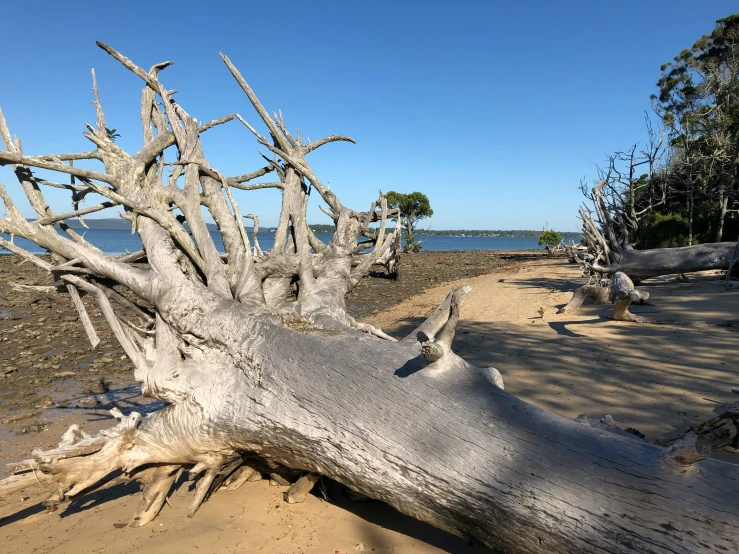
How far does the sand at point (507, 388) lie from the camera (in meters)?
2.70

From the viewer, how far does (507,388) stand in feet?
17.4

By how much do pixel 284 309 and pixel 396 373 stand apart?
1.22m

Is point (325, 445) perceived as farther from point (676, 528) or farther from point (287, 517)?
point (676, 528)

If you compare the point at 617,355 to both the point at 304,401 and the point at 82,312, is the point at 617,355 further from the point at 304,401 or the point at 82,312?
the point at 82,312

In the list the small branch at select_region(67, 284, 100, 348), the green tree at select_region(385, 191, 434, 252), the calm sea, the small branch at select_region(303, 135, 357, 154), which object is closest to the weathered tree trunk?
Answer: the small branch at select_region(303, 135, 357, 154)

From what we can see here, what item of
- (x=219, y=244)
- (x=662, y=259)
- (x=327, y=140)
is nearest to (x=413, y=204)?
(x=219, y=244)

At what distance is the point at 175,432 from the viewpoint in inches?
118

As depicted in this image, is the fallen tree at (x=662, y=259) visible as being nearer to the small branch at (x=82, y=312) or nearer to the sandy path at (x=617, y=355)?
the sandy path at (x=617, y=355)

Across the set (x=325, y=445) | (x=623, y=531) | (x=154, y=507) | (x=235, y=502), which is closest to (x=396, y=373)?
(x=325, y=445)

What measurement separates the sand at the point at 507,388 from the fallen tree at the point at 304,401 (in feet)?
0.73

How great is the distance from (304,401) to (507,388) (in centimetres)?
336

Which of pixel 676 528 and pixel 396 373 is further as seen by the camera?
pixel 396 373

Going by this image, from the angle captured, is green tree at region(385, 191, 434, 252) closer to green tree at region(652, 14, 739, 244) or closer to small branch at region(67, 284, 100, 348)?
green tree at region(652, 14, 739, 244)

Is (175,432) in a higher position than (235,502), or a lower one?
higher
